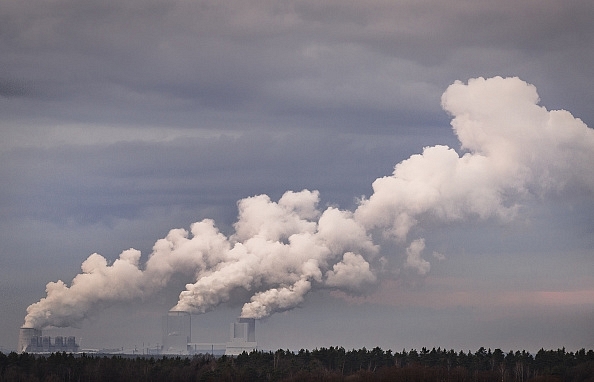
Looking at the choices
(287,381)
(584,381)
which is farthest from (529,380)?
(287,381)

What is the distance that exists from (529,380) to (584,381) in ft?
40.7

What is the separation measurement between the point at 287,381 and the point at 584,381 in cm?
6277

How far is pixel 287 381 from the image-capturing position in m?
199

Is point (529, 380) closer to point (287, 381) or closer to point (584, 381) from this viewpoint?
point (584, 381)

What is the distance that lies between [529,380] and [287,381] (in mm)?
50621

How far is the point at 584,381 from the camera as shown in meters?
200

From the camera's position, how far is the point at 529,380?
7781 inches
